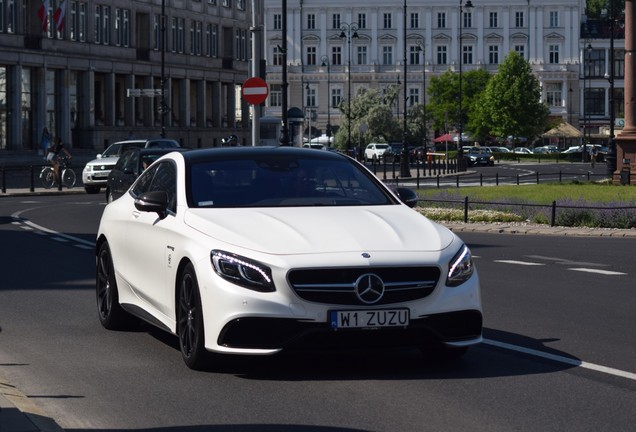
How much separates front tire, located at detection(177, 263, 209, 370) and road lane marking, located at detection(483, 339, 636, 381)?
8.00 feet

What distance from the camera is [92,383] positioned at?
932cm

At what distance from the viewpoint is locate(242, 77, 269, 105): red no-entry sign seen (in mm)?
31261

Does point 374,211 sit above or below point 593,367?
above

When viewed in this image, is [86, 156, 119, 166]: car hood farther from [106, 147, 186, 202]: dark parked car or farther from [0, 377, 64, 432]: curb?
[0, 377, 64, 432]: curb

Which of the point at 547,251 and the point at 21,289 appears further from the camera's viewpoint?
the point at 547,251

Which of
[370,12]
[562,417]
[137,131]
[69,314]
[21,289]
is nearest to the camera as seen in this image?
[562,417]

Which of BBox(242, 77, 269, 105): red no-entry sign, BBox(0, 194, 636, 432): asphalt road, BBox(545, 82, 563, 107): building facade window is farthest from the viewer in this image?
BBox(545, 82, 563, 107): building facade window

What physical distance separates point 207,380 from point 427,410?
1755 millimetres

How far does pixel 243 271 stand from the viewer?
360 inches

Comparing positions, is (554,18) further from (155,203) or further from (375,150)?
(155,203)

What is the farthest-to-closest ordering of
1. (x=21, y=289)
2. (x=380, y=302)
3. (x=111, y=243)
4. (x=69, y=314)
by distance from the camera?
1. (x=21, y=289)
2. (x=69, y=314)
3. (x=111, y=243)
4. (x=380, y=302)

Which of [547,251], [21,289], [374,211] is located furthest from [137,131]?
[374,211]

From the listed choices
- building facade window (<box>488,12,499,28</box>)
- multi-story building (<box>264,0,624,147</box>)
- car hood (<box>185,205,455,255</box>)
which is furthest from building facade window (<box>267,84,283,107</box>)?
car hood (<box>185,205,455,255</box>)

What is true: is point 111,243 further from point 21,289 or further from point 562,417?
point 562,417
